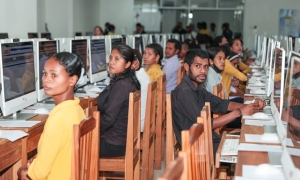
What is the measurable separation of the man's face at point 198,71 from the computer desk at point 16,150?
0.97 meters

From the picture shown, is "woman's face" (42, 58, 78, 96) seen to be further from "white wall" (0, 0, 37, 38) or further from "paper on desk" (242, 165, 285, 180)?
"white wall" (0, 0, 37, 38)

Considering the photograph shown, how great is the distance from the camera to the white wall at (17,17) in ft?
20.6

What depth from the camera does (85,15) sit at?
519 inches

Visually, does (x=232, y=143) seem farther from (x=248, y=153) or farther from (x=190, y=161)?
(x=190, y=161)

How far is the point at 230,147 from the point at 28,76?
1.37 metres

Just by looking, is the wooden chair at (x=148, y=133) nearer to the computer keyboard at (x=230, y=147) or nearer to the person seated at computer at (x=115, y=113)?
the person seated at computer at (x=115, y=113)

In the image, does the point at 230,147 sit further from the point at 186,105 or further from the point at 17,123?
the point at 17,123

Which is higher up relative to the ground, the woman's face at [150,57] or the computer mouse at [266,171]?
the woman's face at [150,57]

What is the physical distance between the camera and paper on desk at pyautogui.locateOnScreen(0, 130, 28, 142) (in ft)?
8.87

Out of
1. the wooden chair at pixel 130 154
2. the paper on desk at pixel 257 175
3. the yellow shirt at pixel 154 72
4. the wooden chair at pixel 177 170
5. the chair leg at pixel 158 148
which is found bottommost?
the chair leg at pixel 158 148

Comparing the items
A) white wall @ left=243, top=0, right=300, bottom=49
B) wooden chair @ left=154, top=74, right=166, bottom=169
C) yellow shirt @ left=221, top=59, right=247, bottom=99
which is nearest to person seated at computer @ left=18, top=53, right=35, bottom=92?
wooden chair @ left=154, top=74, right=166, bottom=169

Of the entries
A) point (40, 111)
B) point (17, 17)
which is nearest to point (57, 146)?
point (40, 111)

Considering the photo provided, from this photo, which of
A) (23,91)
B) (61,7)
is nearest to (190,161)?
(23,91)

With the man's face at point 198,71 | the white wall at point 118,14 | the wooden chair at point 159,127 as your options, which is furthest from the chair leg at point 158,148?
the white wall at point 118,14
